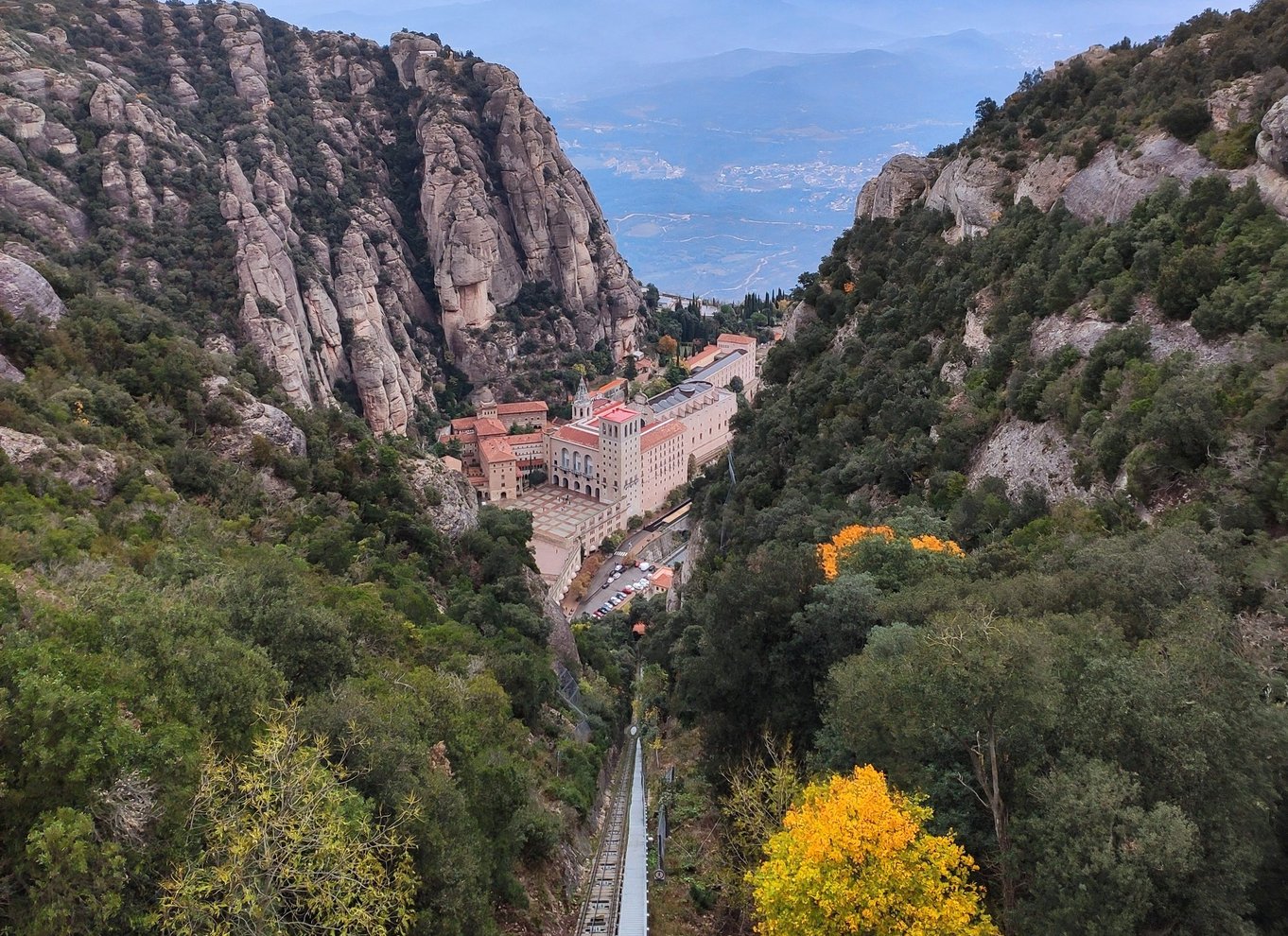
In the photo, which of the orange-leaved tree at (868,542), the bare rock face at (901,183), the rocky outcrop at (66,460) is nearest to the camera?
the orange-leaved tree at (868,542)

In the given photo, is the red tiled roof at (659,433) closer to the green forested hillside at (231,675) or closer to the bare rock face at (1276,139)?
the green forested hillside at (231,675)

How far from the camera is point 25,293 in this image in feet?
84.2

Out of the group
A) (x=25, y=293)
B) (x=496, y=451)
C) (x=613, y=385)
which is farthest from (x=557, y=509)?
(x=25, y=293)

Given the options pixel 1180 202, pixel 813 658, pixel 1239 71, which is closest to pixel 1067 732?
pixel 813 658

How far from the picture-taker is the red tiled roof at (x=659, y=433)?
7444 cm

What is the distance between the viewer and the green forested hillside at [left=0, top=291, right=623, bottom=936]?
26.6ft

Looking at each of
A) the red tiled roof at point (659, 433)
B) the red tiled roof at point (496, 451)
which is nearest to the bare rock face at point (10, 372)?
the red tiled roof at point (496, 451)

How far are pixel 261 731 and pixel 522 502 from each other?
61.8m

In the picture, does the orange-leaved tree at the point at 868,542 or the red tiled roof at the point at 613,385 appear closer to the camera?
the orange-leaved tree at the point at 868,542

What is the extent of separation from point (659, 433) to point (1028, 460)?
2144 inches

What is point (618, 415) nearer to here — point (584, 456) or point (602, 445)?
point (602, 445)

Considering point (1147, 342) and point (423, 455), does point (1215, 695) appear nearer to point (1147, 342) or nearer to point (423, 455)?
point (1147, 342)

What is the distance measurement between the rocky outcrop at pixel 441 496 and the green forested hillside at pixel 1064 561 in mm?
9785

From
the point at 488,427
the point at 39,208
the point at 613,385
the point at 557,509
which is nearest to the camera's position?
the point at 39,208
